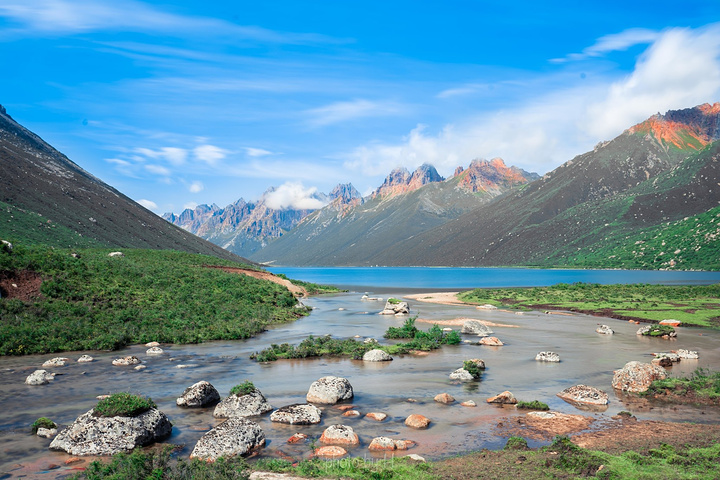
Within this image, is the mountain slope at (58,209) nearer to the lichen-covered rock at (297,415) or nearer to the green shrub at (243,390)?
the green shrub at (243,390)

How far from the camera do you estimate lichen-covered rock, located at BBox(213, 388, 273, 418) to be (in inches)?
853

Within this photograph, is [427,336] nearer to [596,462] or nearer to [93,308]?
[596,462]

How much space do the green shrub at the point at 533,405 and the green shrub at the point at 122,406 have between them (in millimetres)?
18216

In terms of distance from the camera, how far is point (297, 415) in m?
21.1

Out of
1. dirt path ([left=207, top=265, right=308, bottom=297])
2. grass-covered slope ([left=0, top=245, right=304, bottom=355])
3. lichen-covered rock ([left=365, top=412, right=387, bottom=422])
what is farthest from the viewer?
dirt path ([left=207, top=265, right=308, bottom=297])

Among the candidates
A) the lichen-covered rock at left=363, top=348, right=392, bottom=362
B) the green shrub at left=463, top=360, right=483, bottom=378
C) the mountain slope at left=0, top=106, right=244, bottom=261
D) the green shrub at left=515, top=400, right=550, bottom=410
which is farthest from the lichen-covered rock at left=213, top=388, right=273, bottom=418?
the mountain slope at left=0, top=106, right=244, bottom=261

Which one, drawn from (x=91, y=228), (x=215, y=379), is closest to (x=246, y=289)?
(x=215, y=379)

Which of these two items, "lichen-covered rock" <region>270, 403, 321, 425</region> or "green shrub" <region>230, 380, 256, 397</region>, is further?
"green shrub" <region>230, 380, 256, 397</region>

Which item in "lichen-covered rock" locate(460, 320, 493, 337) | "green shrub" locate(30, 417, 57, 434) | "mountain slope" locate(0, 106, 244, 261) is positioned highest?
"mountain slope" locate(0, 106, 244, 261)

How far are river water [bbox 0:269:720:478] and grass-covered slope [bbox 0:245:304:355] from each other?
2.72m

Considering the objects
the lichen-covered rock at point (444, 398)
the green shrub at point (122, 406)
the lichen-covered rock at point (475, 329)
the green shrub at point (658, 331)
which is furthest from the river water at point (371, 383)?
the green shrub at point (122, 406)

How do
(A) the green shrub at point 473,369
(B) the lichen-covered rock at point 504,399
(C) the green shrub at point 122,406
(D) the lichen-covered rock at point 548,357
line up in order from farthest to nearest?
(D) the lichen-covered rock at point 548,357 → (A) the green shrub at point 473,369 → (B) the lichen-covered rock at point 504,399 → (C) the green shrub at point 122,406

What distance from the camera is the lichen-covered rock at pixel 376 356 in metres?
36.5

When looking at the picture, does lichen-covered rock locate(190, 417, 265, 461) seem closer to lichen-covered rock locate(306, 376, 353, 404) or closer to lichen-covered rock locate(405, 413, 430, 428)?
lichen-covered rock locate(306, 376, 353, 404)
